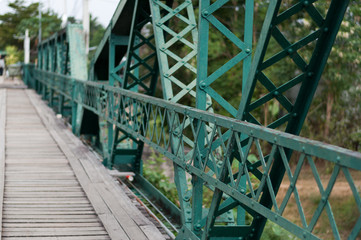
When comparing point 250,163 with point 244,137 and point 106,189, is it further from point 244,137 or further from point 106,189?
point 106,189

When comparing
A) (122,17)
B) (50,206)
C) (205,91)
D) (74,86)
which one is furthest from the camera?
(74,86)

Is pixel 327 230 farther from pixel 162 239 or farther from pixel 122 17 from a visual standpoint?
pixel 162 239

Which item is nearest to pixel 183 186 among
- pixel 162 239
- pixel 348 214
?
pixel 162 239

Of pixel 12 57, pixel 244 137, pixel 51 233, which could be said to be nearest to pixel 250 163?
pixel 244 137

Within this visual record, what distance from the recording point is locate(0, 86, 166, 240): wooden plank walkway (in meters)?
5.66

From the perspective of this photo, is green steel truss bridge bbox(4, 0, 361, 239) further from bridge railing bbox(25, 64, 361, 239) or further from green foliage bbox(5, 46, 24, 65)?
green foliage bbox(5, 46, 24, 65)

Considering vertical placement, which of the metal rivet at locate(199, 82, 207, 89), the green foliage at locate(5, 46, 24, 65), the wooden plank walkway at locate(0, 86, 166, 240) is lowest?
the wooden plank walkway at locate(0, 86, 166, 240)

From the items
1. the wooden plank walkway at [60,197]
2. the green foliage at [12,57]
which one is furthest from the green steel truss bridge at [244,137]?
the green foliage at [12,57]

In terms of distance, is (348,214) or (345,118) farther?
(345,118)

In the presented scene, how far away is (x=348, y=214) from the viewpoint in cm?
1503

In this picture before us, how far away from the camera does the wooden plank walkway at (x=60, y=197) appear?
223 inches

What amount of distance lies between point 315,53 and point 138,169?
7.12m

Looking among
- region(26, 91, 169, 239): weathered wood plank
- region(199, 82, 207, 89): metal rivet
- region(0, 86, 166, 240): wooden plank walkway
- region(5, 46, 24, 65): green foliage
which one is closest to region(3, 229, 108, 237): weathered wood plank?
region(0, 86, 166, 240): wooden plank walkway

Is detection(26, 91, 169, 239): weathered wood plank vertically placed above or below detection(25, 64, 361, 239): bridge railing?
below
